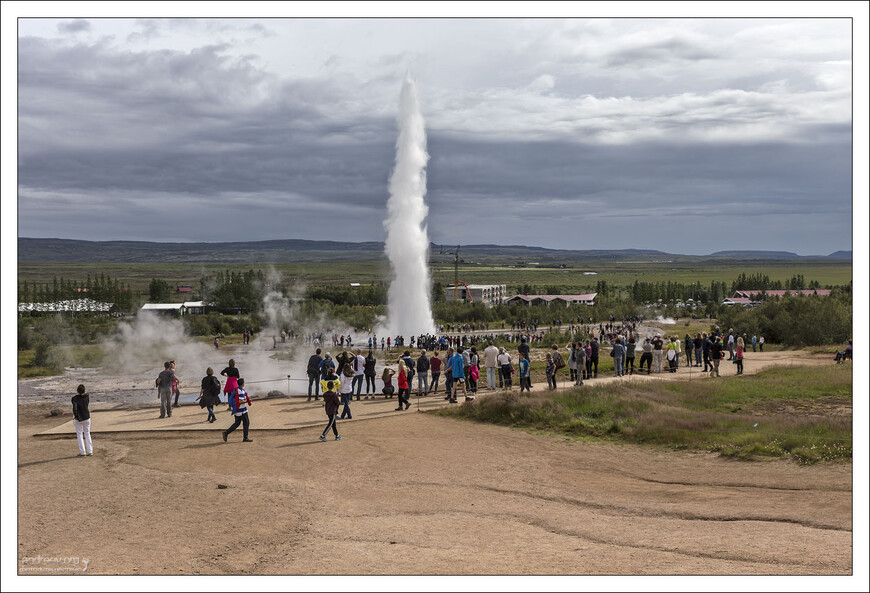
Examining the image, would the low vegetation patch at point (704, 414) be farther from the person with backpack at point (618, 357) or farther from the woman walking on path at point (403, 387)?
the person with backpack at point (618, 357)

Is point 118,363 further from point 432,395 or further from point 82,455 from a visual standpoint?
point 82,455

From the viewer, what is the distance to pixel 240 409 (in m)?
14.8

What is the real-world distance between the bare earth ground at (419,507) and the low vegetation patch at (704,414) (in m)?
0.77

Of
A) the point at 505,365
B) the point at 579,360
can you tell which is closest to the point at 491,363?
the point at 505,365

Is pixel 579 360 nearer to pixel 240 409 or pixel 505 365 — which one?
pixel 505 365

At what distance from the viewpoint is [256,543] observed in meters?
9.70

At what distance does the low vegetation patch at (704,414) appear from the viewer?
47.0 ft

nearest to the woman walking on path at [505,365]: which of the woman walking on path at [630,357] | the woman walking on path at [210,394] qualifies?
the woman walking on path at [630,357]

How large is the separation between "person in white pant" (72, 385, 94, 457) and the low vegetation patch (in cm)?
796

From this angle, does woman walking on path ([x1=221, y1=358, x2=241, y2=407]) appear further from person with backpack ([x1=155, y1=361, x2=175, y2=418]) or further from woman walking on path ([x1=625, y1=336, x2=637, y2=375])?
woman walking on path ([x1=625, y1=336, x2=637, y2=375])

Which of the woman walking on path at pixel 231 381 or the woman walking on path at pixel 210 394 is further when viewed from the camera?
the woman walking on path at pixel 210 394

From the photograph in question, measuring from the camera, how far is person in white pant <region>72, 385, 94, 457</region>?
1368cm

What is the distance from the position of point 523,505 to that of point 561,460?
3.03 meters

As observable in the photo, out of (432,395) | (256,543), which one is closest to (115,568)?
(256,543)
